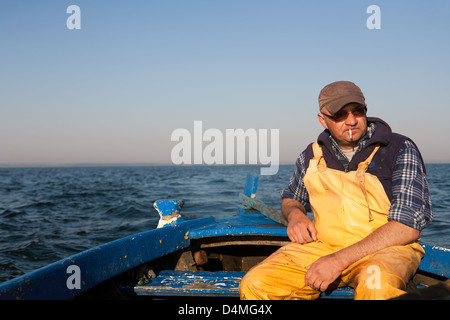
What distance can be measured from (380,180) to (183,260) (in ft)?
7.95

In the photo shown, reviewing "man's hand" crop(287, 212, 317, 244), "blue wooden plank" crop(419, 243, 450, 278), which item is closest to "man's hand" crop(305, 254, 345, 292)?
"man's hand" crop(287, 212, 317, 244)

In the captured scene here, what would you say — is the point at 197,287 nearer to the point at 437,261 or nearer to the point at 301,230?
the point at 301,230

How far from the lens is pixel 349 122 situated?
2.56m

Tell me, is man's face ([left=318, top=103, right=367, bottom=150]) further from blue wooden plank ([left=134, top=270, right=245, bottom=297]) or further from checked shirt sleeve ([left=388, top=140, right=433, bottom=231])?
blue wooden plank ([left=134, top=270, right=245, bottom=297])

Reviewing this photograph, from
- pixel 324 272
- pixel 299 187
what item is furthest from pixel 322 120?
pixel 324 272

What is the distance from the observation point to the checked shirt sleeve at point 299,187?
304cm

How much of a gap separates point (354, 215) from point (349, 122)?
0.65m

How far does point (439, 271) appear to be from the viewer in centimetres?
300

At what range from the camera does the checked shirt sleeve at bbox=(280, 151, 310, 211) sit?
3.04 m

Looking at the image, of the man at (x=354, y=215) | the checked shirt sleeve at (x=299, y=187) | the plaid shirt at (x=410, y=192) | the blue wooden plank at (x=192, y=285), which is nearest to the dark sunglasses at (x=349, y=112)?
the man at (x=354, y=215)
